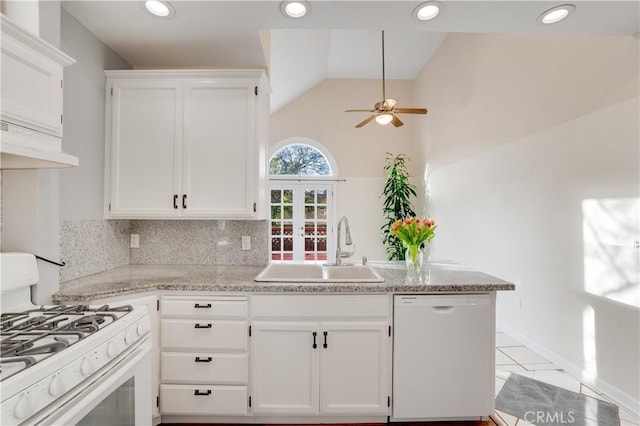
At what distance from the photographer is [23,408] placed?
845 millimetres

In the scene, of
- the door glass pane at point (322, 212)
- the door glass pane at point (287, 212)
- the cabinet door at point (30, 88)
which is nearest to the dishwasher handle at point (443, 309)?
the cabinet door at point (30, 88)

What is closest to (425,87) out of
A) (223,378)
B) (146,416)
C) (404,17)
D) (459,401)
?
(404,17)

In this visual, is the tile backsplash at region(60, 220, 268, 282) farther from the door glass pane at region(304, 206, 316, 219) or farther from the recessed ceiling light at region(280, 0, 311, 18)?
the door glass pane at region(304, 206, 316, 219)

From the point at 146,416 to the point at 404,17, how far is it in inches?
96.4

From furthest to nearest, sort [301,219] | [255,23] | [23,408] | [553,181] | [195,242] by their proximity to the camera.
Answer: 1. [301,219]
2. [553,181]
3. [195,242]
4. [255,23]
5. [23,408]

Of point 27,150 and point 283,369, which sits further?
point 283,369

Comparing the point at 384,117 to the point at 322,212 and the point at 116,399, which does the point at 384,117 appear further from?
the point at 116,399

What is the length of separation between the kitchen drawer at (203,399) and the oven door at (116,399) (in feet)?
1.61

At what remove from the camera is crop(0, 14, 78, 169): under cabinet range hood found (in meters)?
1.28

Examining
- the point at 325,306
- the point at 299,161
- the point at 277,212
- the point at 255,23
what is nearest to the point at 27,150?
the point at 255,23

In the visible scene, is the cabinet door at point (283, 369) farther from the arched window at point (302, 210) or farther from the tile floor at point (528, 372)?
the arched window at point (302, 210)

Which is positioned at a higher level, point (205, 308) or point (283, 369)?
point (205, 308)

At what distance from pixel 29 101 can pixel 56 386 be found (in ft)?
3.95

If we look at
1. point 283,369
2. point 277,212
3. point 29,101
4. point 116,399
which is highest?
point 29,101
